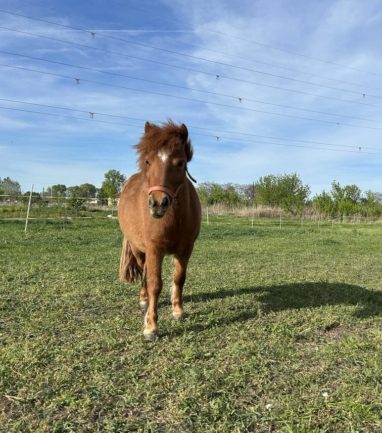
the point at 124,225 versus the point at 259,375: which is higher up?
the point at 124,225

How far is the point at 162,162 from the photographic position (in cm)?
356

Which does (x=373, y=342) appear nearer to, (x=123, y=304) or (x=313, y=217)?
(x=123, y=304)

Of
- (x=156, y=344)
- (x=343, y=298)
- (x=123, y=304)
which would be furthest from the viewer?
(x=343, y=298)

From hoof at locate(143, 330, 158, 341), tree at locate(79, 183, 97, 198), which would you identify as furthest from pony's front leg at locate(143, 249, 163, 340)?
tree at locate(79, 183, 97, 198)

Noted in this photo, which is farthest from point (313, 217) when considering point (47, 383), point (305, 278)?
point (47, 383)

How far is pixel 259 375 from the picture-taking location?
3.07 metres

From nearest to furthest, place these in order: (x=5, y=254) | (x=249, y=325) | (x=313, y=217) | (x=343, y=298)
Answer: (x=249, y=325), (x=343, y=298), (x=5, y=254), (x=313, y=217)

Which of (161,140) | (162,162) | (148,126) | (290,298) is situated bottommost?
(290,298)

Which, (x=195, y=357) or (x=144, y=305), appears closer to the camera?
(x=195, y=357)

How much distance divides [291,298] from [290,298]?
0.01 metres

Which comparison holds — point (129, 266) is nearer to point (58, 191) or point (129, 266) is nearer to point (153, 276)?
point (153, 276)

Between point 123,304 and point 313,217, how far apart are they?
37.3 meters

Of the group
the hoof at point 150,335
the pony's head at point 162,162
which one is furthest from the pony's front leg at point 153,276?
the pony's head at point 162,162

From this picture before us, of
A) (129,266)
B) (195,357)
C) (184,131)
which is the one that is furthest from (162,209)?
(129,266)
